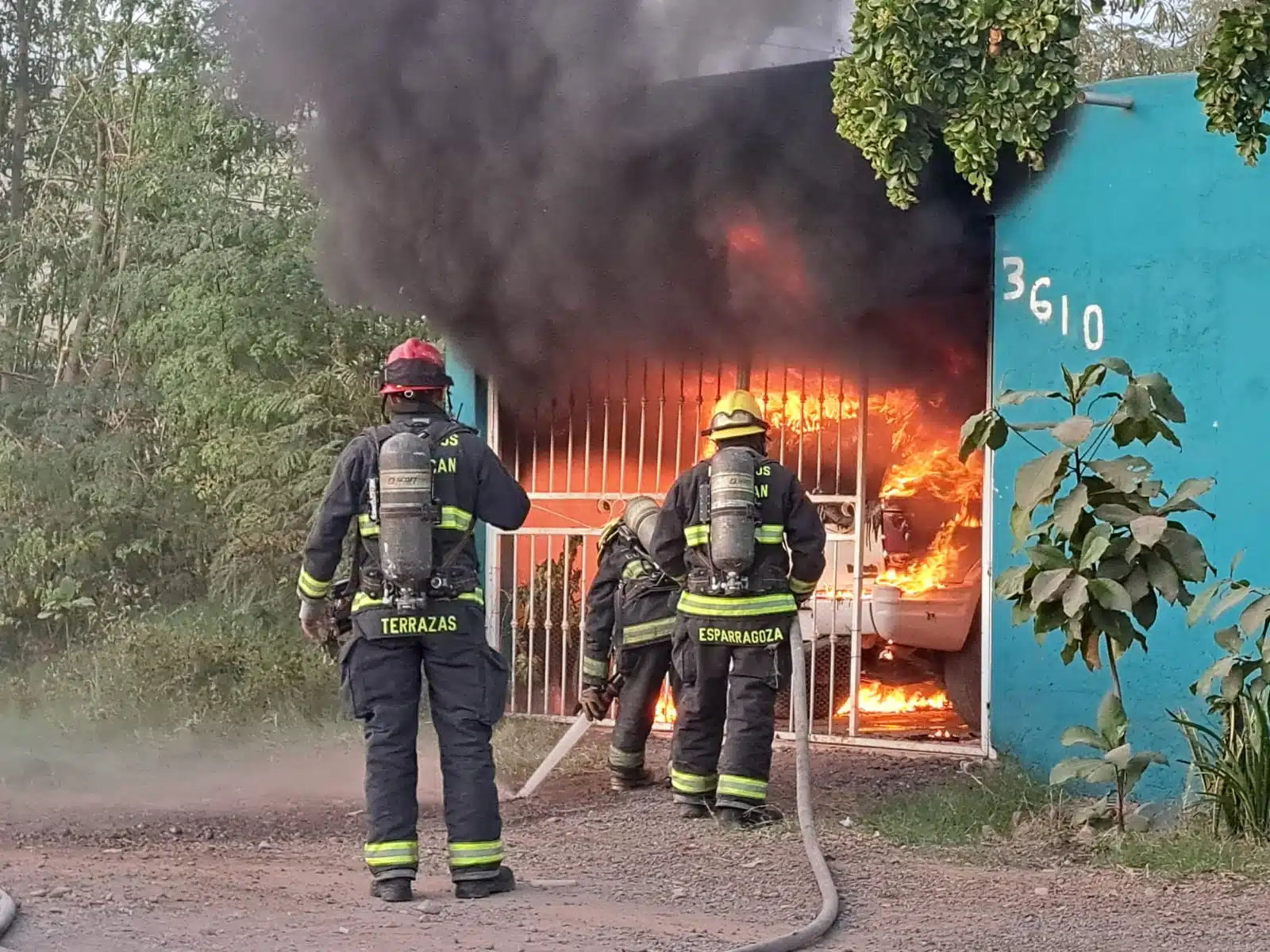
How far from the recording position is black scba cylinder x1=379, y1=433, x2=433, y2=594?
217 inches

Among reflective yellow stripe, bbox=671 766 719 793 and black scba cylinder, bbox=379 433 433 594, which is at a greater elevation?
black scba cylinder, bbox=379 433 433 594

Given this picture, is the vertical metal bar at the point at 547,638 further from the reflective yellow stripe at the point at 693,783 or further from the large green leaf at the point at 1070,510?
the large green leaf at the point at 1070,510

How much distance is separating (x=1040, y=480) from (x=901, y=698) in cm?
386

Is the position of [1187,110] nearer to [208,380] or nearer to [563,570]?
[563,570]

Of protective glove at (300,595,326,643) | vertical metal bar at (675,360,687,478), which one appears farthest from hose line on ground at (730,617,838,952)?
vertical metal bar at (675,360,687,478)

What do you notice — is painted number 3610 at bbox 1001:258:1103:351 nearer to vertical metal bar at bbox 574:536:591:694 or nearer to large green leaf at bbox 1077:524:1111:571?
large green leaf at bbox 1077:524:1111:571

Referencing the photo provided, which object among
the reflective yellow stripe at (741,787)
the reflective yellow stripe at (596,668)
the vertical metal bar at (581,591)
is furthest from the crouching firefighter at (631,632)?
the vertical metal bar at (581,591)

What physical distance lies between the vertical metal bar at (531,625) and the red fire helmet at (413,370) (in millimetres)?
3845

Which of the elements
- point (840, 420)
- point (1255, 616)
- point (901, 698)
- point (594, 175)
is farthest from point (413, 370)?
point (901, 698)

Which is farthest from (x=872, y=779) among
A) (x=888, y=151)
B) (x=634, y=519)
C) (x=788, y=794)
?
(x=888, y=151)

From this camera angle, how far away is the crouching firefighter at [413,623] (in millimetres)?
5500

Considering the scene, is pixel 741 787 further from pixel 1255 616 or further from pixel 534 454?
pixel 534 454

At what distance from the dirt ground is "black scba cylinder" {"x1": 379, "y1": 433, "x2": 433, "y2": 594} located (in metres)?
1.12

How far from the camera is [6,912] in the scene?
4.78m
